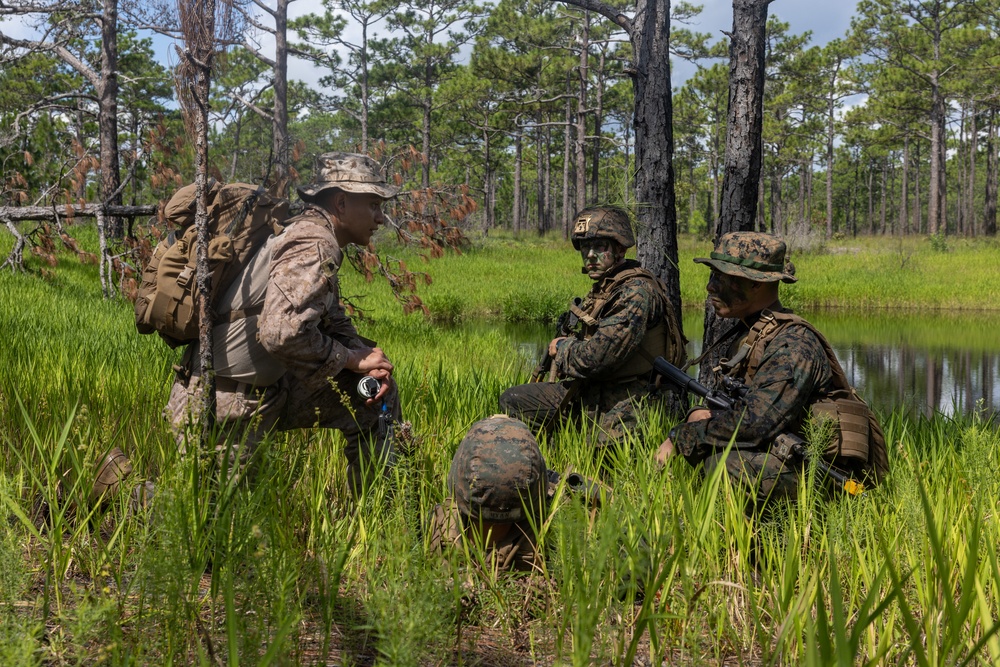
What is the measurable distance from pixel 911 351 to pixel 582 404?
11.3 m

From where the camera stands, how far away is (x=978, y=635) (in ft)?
7.63

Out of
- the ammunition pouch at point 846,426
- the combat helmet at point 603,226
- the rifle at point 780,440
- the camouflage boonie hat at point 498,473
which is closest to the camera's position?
the camouflage boonie hat at point 498,473

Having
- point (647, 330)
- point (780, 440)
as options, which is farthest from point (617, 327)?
point (780, 440)

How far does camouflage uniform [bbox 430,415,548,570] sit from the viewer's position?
258cm

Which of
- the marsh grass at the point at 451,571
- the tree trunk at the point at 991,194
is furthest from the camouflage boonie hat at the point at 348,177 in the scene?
the tree trunk at the point at 991,194

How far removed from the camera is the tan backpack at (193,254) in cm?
293

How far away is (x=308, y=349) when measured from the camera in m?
2.90

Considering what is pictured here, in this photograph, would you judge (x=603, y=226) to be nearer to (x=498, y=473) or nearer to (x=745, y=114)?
(x=745, y=114)

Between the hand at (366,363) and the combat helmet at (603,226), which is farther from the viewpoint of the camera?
the combat helmet at (603,226)

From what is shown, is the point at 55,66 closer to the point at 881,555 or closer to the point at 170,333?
the point at 170,333

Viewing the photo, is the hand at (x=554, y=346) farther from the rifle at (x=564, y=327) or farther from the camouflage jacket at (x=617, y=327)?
the camouflage jacket at (x=617, y=327)

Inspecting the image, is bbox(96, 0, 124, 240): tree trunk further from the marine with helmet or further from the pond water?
the marine with helmet

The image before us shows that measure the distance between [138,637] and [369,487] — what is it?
1316 mm

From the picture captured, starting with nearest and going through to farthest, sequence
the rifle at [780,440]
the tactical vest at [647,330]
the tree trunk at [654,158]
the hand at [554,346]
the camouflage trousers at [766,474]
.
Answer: the rifle at [780,440]
the camouflage trousers at [766,474]
the tactical vest at [647,330]
the hand at [554,346]
the tree trunk at [654,158]
